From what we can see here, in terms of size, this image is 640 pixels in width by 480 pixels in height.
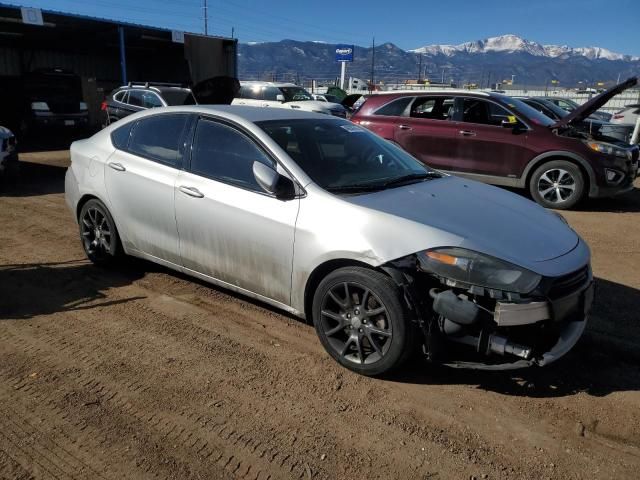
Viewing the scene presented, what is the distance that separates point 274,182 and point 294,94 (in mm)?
17190

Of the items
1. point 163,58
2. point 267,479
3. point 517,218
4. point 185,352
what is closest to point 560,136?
point 517,218

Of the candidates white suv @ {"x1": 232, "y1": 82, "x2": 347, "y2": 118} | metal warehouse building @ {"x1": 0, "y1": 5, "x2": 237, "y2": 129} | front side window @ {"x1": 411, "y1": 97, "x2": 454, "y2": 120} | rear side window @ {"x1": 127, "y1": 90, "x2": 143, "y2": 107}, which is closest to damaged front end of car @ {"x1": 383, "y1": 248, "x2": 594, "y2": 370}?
front side window @ {"x1": 411, "y1": 97, "x2": 454, "y2": 120}

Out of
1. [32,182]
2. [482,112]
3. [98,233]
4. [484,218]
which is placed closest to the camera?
[484,218]

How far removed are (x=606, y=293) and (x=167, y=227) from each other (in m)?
3.83

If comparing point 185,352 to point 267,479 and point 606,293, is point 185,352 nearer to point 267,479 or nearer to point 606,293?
point 267,479

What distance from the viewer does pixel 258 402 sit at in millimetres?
2945

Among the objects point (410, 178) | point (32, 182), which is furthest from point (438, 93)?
point (32, 182)

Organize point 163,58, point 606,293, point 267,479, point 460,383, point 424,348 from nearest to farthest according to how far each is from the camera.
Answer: point 267,479, point 424,348, point 460,383, point 606,293, point 163,58

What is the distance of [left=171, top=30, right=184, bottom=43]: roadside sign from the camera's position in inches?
862

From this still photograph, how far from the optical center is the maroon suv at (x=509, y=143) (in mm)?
7836

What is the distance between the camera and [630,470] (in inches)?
96.3

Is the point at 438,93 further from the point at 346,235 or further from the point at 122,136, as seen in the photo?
the point at 346,235

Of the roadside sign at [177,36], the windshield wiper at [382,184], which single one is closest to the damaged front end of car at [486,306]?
the windshield wiper at [382,184]

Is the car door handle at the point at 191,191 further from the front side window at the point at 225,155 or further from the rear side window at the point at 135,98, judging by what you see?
the rear side window at the point at 135,98
